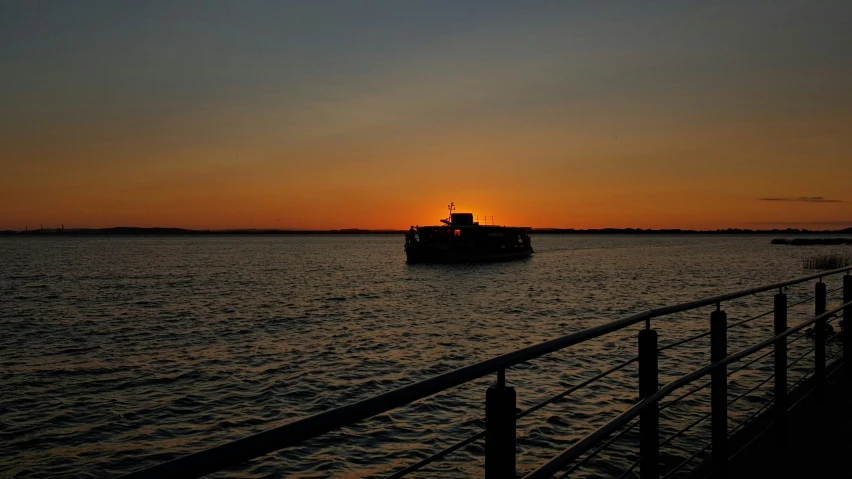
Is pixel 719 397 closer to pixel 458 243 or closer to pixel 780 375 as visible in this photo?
pixel 780 375

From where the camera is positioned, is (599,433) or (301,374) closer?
(599,433)

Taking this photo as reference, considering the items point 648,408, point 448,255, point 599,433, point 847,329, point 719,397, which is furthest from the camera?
point 448,255

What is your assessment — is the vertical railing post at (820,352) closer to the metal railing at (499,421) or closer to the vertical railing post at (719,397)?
the metal railing at (499,421)

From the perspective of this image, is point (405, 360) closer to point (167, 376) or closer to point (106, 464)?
point (167, 376)

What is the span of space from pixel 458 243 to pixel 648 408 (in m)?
78.7

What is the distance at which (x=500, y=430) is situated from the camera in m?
2.43

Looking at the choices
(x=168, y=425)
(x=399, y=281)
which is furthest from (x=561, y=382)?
(x=399, y=281)

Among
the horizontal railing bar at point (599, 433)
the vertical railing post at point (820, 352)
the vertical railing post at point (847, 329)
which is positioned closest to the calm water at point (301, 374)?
the vertical railing post at point (847, 329)

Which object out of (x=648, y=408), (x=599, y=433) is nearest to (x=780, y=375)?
(x=648, y=408)

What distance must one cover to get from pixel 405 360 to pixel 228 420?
271 inches

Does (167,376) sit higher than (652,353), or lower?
lower

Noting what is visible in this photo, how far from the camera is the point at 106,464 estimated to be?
34.7ft

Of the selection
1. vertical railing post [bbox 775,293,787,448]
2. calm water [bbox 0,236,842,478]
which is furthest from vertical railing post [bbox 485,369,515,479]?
calm water [bbox 0,236,842,478]

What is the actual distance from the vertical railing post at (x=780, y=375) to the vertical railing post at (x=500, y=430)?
443 centimetres
